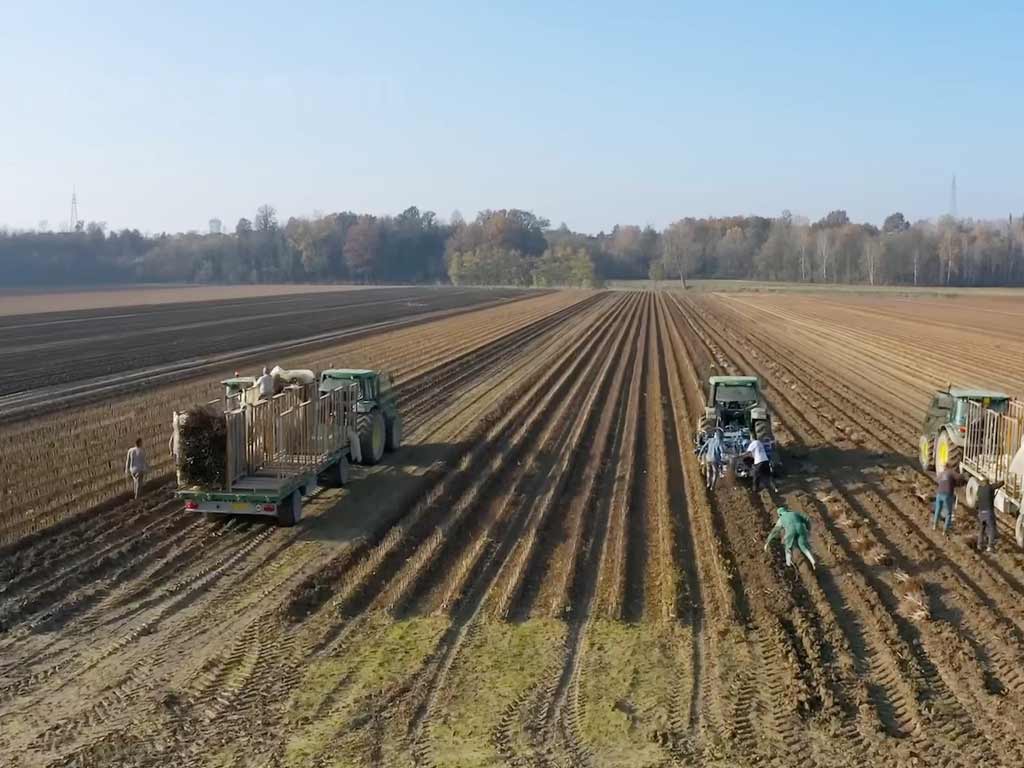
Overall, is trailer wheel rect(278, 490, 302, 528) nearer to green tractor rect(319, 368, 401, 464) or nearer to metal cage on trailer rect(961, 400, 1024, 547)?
green tractor rect(319, 368, 401, 464)

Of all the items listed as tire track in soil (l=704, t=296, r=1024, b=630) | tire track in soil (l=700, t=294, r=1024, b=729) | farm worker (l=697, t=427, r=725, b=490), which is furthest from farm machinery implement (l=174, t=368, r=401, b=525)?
tire track in soil (l=704, t=296, r=1024, b=630)

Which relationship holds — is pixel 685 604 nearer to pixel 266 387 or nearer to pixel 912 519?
pixel 912 519

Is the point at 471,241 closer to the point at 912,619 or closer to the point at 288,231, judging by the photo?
the point at 288,231

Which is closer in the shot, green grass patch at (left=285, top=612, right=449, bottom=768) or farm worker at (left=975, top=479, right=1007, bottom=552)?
green grass patch at (left=285, top=612, right=449, bottom=768)

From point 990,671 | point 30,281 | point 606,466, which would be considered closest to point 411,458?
point 606,466

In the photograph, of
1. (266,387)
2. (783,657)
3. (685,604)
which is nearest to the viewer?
(783,657)

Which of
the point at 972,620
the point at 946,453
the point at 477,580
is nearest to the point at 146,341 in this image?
the point at 477,580

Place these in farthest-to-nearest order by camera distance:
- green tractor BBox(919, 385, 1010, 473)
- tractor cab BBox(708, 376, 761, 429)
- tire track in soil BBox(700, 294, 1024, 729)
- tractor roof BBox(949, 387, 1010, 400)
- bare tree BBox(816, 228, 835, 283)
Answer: bare tree BBox(816, 228, 835, 283) < tractor cab BBox(708, 376, 761, 429) < tractor roof BBox(949, 387, 1010, 400) < green tractor BBox(919, 385, 1010, 473) < tire track in soil BBox(700, 294, 1024, 729)
